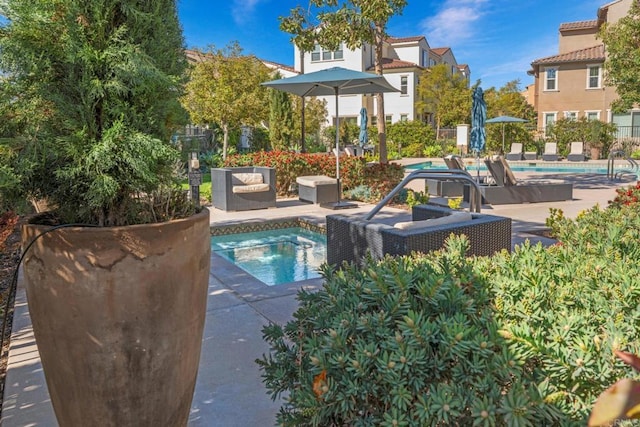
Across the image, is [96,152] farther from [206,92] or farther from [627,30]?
[206,92]

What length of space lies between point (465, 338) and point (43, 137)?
5.57ft

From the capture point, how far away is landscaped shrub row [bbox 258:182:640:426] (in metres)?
1.36

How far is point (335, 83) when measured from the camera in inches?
419

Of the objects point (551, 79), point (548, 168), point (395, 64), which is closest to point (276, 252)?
point (548, 168)

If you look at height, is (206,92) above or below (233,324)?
above

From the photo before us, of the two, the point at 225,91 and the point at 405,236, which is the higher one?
the point at 225,91

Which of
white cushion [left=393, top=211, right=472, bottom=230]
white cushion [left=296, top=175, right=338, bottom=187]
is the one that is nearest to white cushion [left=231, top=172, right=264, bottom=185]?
white cushion [left=296, top=175, right=338, bottom=187]

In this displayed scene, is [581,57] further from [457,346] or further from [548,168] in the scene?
[457,346]

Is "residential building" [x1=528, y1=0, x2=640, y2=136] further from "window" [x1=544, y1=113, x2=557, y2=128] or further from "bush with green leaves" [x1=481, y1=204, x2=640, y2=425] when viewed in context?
"bush with green leaves" [x1=481, y1=204, x2=640, y2=425]

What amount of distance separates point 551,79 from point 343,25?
21.9 metres

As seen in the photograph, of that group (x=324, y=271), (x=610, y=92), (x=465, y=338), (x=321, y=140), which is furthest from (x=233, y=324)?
(x=610, y=92)

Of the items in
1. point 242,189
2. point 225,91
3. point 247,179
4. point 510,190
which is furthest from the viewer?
point 225,91

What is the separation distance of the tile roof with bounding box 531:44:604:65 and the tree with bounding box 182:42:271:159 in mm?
18995

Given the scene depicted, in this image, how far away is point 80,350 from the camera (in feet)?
6.12
